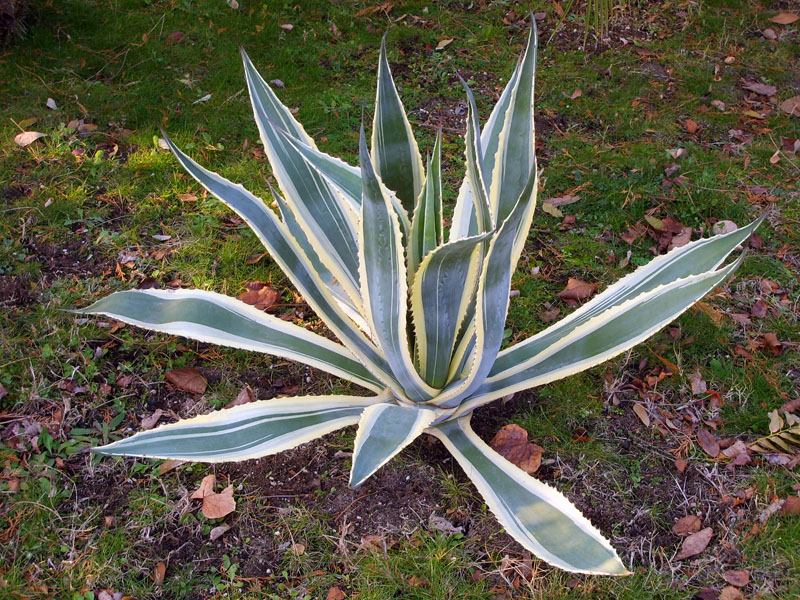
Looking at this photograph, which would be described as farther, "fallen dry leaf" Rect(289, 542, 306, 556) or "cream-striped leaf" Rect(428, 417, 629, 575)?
"fallen dry leaf" Rect(289, 542, 306, 556)

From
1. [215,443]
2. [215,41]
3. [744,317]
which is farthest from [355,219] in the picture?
[215,41]

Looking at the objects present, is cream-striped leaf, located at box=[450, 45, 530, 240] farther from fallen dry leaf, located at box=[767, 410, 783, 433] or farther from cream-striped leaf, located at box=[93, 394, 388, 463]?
fallen dry leaf, located at box=[767, 410, 783, 433]

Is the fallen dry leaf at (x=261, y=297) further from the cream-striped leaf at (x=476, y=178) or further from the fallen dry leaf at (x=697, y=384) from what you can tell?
the fallen dry leaf at (x=697, y=384)

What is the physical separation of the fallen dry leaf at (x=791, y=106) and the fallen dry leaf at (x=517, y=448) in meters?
2.18

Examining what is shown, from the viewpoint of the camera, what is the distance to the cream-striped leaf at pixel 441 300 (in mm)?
1355

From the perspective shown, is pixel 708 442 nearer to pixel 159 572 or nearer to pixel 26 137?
pixel 159 572

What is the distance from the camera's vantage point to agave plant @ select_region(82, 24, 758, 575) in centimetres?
137

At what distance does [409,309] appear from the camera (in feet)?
5.40

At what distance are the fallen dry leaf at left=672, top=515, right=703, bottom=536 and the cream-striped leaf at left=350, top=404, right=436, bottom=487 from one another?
778mm

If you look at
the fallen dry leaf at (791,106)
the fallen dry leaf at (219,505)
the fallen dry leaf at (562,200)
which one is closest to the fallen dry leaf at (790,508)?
the fallen dry leaf at (562,200)

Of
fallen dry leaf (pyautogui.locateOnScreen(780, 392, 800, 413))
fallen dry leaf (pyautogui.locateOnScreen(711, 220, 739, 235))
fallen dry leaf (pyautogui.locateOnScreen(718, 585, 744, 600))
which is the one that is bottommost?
fallen dry leaf (pyautogui.locateOnScreen(718, 585, 744, 600))

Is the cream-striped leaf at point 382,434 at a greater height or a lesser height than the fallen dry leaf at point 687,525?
greater

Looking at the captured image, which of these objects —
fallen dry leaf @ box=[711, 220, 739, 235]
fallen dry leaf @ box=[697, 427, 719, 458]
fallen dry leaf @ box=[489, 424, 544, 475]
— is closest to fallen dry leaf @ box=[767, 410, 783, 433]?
fallen dry leaf @ box=[697, 427, 719, 458]

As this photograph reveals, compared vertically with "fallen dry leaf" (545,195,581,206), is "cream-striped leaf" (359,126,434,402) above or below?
above
